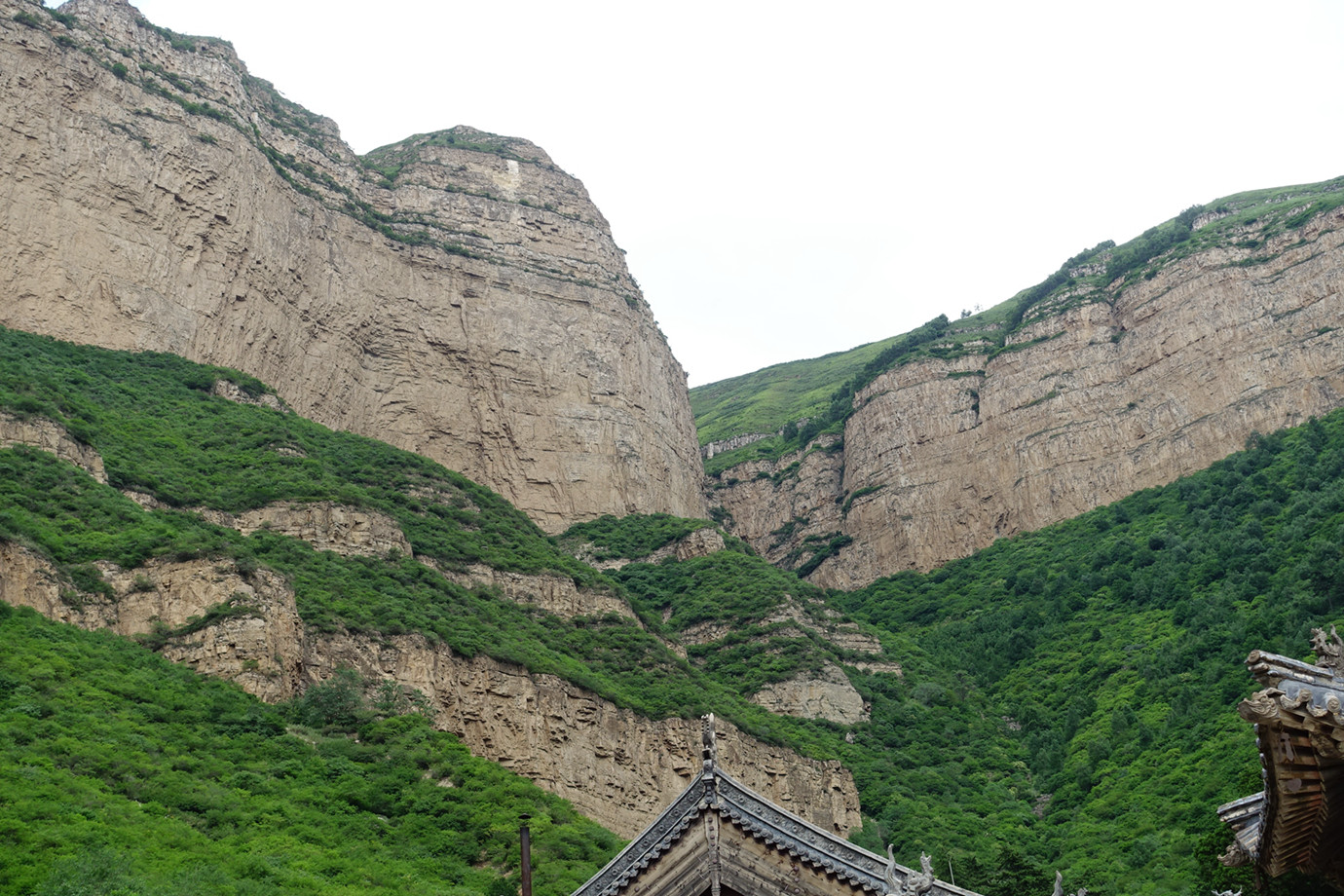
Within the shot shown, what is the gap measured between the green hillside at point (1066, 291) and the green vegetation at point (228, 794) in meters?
68.3

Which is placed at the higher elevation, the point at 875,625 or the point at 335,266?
the point at 335,266

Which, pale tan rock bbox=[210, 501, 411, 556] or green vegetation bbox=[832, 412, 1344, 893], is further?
pale tan rock bbox=[210, 501, 411, 556]

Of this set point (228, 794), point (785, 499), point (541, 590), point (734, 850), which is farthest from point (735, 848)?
point (785, 499)

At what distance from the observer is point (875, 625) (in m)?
81.6

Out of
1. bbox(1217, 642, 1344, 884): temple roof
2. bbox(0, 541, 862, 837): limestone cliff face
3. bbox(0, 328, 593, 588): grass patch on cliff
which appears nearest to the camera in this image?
bbox(1217, 642, 1344, 884): temple roof

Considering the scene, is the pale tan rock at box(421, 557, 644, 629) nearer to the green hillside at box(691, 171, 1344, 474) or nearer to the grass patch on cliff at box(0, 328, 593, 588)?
the grass patch on cliff at box(0, 328, 593, 588)

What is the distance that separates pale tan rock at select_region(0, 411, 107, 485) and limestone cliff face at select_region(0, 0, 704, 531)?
1605 cm

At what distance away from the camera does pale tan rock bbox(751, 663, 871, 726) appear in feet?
206

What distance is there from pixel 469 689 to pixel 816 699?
69.7 ft

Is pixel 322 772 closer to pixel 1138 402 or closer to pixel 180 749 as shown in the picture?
pixel 180 749

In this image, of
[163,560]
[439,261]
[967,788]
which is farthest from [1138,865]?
[439,261]

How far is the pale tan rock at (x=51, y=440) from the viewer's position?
46.4m

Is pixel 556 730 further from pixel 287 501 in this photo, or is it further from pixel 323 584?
pixel 287 501

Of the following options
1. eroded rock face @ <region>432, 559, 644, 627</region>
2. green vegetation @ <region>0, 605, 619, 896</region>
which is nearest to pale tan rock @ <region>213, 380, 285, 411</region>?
eroded rock face @ <region>432, 559, 644, 627</region>
